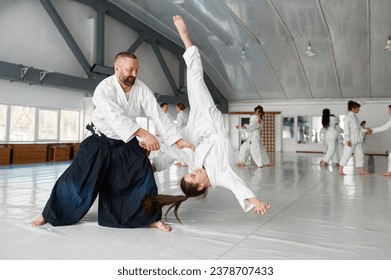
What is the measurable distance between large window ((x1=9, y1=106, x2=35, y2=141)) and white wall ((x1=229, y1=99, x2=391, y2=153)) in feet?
33.2

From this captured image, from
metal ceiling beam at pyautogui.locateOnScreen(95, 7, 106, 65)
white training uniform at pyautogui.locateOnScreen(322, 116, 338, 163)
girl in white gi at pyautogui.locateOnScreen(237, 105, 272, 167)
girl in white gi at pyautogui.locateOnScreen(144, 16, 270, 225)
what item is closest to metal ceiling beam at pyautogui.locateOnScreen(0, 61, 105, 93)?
metal ceiling beam at pyautogui.locateOnScreen(95, 7, 106, 65)

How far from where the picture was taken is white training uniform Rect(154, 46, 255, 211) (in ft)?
7.20

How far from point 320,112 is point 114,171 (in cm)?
1450

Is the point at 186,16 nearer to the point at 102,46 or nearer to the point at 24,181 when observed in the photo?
the point at 102,46

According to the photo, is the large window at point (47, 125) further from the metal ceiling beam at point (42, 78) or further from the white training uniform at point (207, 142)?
the white training uniform at point (207, 142)

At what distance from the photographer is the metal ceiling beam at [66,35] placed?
879cm

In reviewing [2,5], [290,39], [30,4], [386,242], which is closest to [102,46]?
[30,4]

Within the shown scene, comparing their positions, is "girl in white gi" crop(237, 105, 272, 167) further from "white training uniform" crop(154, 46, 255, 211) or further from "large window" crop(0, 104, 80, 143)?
"large window" crop(0, 104, 80, 143)

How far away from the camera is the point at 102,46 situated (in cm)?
1037

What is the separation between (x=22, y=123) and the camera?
352 inches

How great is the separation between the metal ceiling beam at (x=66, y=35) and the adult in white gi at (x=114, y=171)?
7.69m

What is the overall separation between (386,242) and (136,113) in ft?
6.24

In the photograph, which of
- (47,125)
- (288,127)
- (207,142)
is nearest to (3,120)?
(47,125)

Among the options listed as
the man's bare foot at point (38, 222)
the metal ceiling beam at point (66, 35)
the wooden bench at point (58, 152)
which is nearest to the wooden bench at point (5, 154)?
the wooden bench at point (58, 152)
